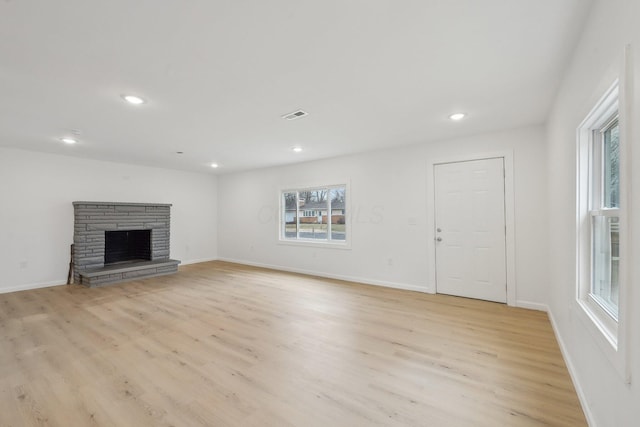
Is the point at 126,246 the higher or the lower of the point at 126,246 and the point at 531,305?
the higher

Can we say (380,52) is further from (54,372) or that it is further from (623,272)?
(54,372)

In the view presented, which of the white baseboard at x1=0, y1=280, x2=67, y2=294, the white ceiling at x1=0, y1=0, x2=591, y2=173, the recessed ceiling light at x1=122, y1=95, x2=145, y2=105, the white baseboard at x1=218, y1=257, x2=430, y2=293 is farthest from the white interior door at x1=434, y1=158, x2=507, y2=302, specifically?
the white baseboard at x1=0, y1=280, x2=67, y2=294

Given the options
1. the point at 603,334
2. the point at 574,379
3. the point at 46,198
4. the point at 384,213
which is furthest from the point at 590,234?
the point at 46,198

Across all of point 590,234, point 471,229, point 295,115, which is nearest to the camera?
point 590,234

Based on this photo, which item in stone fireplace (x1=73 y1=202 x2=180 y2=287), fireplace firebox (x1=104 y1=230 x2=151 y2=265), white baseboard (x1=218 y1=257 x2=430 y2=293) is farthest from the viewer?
fireplace firebox (x1=104 y1=230 x2=151 y2=265)

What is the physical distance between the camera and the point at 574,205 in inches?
77.3

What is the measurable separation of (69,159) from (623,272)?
7.27 m

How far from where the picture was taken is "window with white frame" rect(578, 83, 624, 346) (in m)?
1.59

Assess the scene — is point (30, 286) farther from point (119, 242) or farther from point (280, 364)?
point (280, 364)

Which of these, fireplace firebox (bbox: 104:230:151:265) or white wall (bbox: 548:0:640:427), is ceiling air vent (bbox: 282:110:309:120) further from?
fireplace firebox (bbox: 104:230:151:265)

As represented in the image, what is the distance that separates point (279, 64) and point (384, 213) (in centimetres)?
326

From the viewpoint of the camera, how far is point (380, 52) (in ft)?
6.49

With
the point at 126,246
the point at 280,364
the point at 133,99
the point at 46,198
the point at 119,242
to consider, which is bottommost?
the point at 280,364

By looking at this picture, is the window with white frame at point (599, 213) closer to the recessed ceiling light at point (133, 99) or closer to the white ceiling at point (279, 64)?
the white ceiling at point (279, 64)
